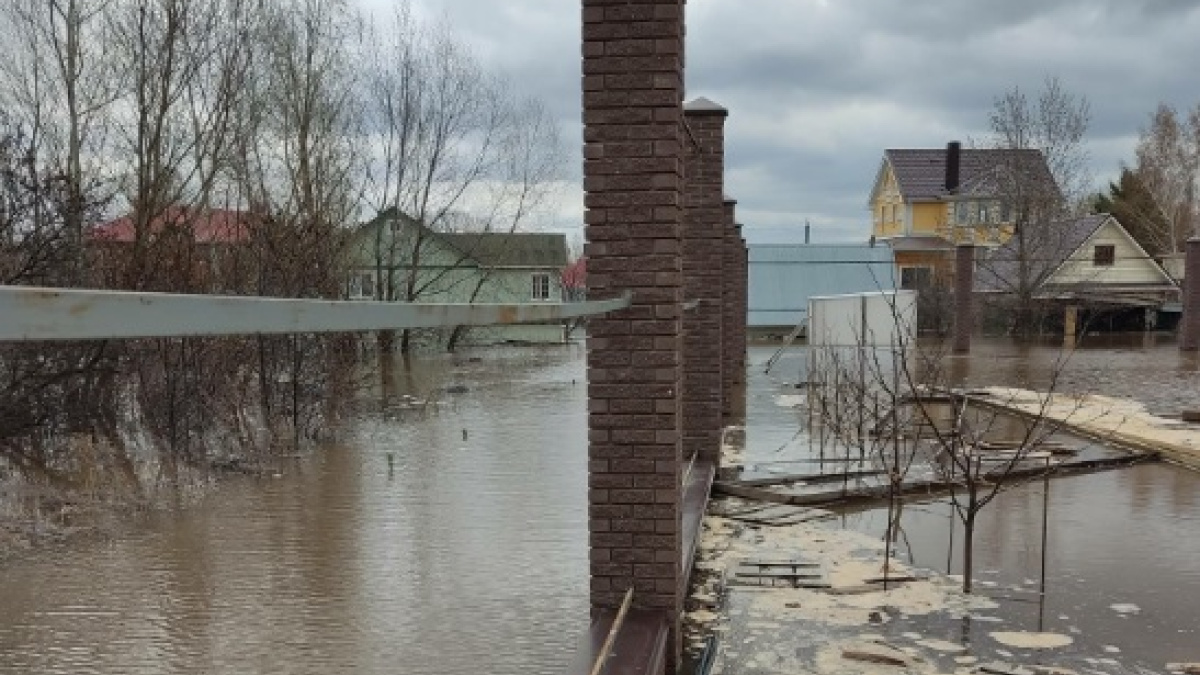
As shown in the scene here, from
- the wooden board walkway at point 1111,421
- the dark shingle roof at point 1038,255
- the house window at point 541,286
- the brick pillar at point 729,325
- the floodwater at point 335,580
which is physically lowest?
the floodwater at point 335,580

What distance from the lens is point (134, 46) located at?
52.5 feet

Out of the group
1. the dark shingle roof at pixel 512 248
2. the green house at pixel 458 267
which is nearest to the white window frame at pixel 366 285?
the green house at pixel 458 267

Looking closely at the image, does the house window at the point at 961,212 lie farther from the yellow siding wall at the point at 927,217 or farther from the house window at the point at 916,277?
the house window at the point at 916,277

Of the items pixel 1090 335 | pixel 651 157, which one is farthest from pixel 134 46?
pixel 1090 335

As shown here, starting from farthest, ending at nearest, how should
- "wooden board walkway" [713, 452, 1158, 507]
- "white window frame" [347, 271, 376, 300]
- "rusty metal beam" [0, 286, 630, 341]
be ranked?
"white window frame" [347, 271, 376, 300] < "wooden board walkway" [713, 452, 1158, 507] < "rusty metal beam" [0, 286, 630, 341]

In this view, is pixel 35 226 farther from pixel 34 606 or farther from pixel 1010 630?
pixel 1010 630

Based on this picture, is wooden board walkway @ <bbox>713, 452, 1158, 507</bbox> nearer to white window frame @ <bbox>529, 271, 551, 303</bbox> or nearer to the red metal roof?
the red metal roof

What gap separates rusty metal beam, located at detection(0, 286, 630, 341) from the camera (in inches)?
35.5

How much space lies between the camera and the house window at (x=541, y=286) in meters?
39.2

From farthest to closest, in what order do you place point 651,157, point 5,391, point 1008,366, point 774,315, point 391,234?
point 774,315 < point 391,234 < point 1008,366 < point 5,391 < point 651,157

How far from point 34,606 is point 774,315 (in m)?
29.4

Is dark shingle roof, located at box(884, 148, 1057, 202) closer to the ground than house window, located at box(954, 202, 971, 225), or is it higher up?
higher up

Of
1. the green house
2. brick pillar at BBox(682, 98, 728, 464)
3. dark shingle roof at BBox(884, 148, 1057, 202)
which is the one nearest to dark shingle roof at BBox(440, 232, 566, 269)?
the green house

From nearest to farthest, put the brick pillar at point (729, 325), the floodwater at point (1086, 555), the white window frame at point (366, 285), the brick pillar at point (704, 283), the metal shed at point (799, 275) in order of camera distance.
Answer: the floodwater at point (1086, 555)
the brick pillar at point (704, 283)
the brick pillar at point (729, 325)
the white window frame at point (366, 285)
the metal shed at point (799, 275)
